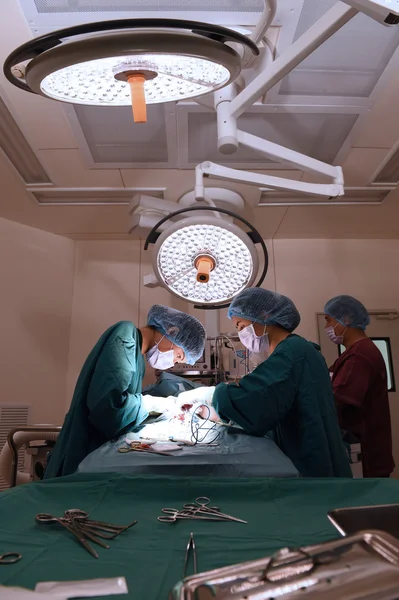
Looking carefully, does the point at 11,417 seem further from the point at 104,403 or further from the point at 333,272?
the point at 333,272

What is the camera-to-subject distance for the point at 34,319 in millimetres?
3381

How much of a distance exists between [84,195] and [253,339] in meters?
1.58

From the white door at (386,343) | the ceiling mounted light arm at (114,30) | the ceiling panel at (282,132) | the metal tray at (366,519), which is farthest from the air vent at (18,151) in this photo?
the white door at (386,343)

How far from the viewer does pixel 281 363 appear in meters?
1.67

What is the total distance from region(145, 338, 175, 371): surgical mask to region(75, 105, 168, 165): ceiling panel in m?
1.07

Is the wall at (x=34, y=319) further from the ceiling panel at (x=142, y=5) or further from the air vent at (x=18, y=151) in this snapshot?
the ceiling panel at (x=142, y=5)

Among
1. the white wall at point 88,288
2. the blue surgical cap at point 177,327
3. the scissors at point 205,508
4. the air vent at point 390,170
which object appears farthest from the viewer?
the white wall at point 88,288

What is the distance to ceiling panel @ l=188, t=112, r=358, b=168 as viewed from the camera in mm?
2178

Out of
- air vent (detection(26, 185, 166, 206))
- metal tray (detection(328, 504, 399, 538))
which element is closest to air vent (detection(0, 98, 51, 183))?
air vent (detection(26, 185, 166, 206))

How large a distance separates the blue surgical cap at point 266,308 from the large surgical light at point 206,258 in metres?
0.46

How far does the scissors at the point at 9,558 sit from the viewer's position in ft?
2.09

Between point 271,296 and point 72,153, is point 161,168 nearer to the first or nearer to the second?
point 72,153

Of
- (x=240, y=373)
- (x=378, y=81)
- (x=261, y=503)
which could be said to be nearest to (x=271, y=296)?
(x=240, y=373)

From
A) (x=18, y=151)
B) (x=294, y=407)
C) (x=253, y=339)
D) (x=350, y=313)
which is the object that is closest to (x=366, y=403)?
(x=350, y=313)
